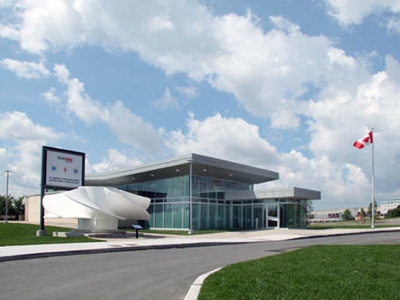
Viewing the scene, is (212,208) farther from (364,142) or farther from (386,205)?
(386,205)

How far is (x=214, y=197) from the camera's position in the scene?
4169 centimetres

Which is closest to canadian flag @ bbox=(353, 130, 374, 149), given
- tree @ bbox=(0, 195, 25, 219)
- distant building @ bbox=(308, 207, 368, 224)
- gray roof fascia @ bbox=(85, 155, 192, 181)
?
gray roof fascia @ bbox=(85, 155, 192, 181)

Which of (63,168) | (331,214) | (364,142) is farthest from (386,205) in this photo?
(63,168)

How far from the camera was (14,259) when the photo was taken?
13742mm

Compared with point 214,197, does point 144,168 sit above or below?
above

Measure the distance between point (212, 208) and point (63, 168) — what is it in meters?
16.3

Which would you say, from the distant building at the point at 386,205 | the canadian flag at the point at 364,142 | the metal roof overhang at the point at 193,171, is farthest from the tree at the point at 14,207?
the distant building at the point at 386,205

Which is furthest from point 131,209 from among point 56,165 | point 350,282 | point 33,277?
point 350,282

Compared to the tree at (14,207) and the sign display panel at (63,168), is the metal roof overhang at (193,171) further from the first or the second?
the tree at (14,207)

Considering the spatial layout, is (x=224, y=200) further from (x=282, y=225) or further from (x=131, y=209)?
(x=131, y=209)

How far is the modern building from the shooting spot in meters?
38.3

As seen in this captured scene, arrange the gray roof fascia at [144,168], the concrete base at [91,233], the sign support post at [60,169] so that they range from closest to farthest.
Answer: the concrete base at [91,233] < the sign support post at [60,169] < the gray roof fascia at [144,168]

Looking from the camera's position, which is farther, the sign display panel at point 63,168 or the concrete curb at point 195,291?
the sign display panel at point 63,168

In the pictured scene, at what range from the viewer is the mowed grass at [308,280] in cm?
715
